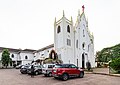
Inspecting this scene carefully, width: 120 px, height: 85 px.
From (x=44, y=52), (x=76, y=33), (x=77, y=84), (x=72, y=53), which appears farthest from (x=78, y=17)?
(x=77, y=84)

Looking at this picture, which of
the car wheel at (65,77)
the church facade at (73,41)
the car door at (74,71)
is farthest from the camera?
the church facade at (73,41)

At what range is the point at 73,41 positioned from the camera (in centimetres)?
4069

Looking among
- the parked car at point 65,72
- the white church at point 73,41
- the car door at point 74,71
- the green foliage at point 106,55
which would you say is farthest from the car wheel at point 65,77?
the green foliage at point 106,55

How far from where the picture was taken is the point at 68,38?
39938 millimetres

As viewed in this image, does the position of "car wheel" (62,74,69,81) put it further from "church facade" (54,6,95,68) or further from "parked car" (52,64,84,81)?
"church facade" (54,6,95,68)

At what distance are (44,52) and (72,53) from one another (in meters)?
16.3

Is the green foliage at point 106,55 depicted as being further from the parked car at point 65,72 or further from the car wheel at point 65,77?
the car wheel at point 65,77

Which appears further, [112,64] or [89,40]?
[89,40]

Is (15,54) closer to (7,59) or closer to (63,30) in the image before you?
(7,59)

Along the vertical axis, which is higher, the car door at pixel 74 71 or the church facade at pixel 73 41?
the church facade at pixel 73 41

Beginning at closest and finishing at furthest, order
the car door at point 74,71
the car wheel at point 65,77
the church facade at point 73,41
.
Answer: the car wheel at point 65,77, the car door at point 74,71, the church facade at point 73,41

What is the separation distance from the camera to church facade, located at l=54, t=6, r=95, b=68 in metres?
38.9

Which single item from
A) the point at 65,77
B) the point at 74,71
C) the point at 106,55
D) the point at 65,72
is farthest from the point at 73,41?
the point at 65,77

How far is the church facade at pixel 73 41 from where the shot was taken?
38.9 m
